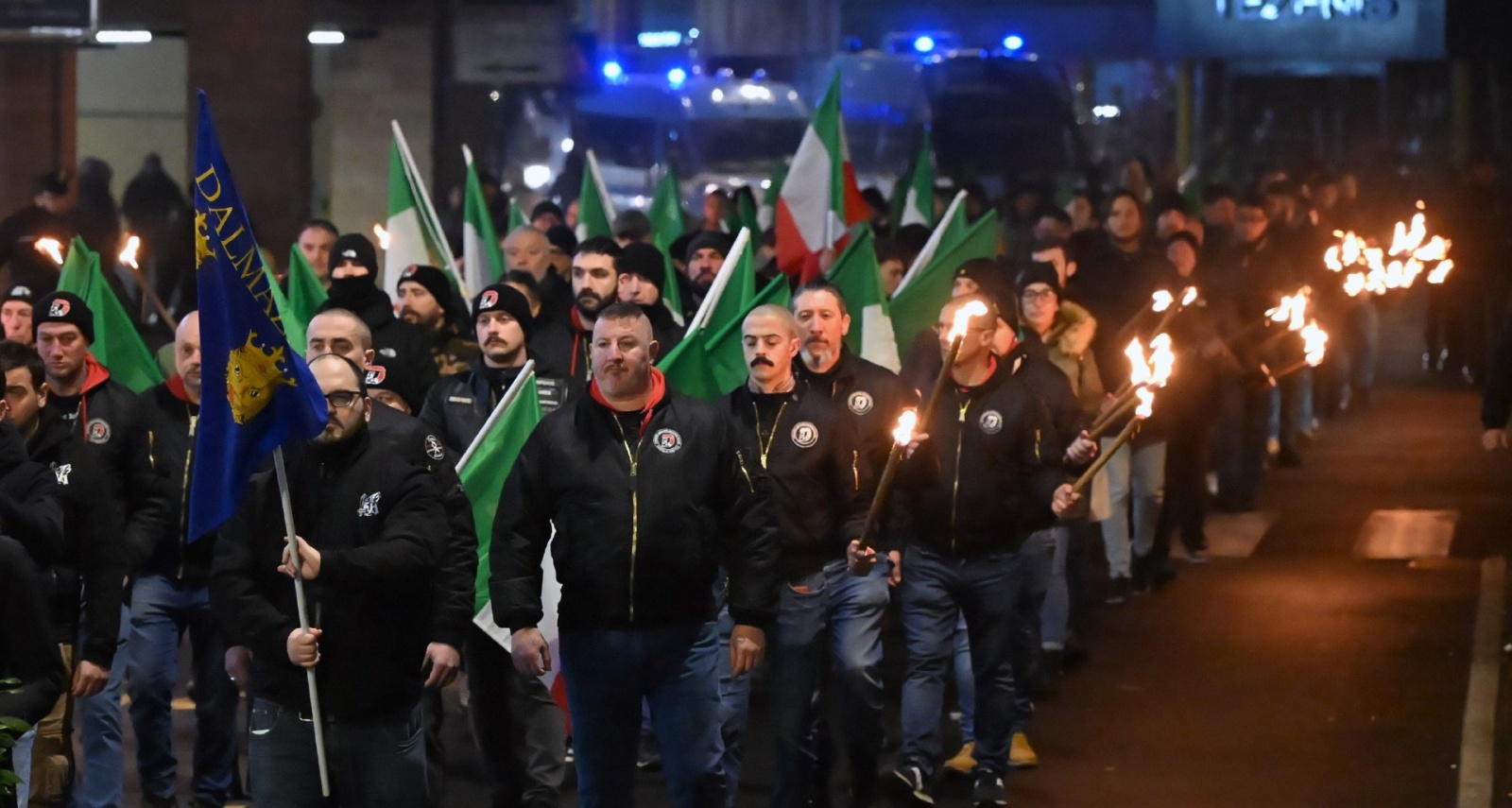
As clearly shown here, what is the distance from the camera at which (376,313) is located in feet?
36.2

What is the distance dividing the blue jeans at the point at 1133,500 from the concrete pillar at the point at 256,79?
31.2 feet

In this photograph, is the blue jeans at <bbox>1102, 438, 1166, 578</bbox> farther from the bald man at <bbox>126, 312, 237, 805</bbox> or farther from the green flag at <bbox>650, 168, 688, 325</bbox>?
the bald man at <bbox>126, 312, 237, 805</bbox>

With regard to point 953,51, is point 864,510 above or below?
below

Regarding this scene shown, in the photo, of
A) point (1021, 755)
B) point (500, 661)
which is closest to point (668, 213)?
point (1021, 755)

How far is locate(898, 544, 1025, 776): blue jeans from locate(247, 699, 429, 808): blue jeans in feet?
9.41

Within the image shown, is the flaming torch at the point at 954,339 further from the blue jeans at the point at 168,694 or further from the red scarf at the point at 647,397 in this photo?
the blue jeans at the point at 168,694

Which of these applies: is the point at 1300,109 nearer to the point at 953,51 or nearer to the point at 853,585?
the point at 953,51

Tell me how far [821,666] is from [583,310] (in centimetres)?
242

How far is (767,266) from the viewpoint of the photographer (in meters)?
15.9

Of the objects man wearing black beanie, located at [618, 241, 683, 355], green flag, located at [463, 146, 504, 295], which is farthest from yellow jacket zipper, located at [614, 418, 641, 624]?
green flag, located at [463, 146, 504, 295]

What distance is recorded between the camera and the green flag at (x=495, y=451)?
30.9 ft

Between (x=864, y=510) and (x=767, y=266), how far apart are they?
672 cm

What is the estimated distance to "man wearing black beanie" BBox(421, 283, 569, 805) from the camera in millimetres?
9125

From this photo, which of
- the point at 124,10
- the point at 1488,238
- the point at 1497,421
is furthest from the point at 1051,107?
the point at 1497,421
